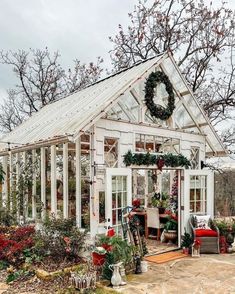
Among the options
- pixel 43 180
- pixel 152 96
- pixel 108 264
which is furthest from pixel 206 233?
pixel 43 180

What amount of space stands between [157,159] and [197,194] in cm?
193

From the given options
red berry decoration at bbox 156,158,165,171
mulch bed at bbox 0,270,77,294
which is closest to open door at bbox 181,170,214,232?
red berry decoration at bbox 156,158,165,171

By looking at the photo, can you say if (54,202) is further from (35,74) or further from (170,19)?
(35,74)

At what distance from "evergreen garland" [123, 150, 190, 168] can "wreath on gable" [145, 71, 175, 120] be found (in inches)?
41.2

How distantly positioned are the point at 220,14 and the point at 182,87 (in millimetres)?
7157

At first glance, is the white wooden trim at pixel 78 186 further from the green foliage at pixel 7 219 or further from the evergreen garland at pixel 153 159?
the green foliage at pixel 7 219

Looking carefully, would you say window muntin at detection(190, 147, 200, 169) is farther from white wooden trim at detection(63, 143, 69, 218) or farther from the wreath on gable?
white wooden trim at detection(63, 143, 69, 218)

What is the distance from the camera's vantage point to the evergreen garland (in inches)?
287

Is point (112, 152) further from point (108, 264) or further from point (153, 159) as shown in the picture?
point (108, 264)

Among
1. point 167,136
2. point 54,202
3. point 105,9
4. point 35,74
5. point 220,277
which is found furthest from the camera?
point 35,74

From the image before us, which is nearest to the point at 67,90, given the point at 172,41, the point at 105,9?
the point at 172,41

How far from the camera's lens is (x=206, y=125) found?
932cm

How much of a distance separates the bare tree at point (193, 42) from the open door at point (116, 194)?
895 cm

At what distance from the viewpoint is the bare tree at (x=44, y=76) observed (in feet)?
59.5
